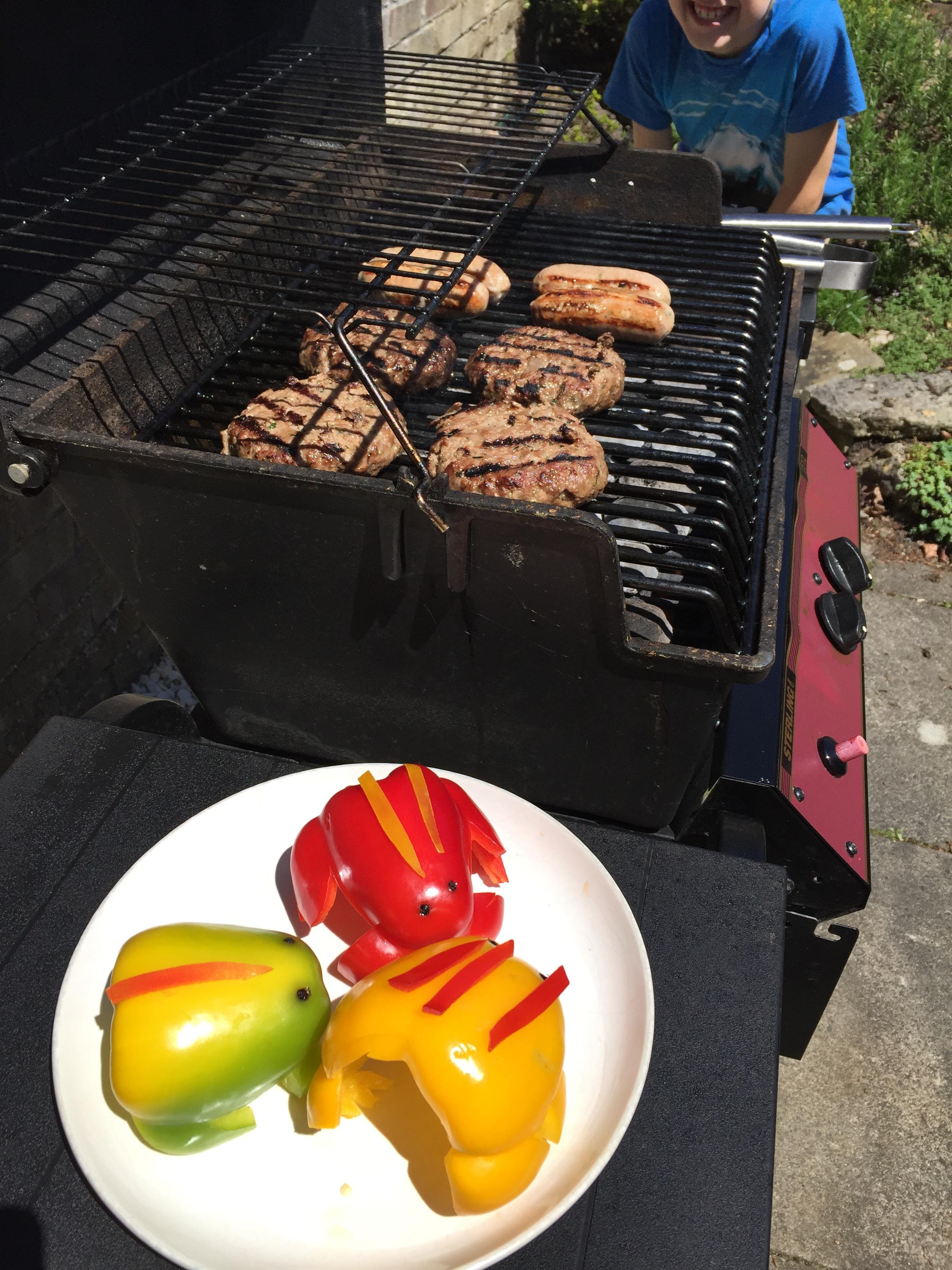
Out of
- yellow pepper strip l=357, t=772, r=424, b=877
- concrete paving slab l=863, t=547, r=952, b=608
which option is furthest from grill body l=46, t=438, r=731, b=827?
concrete paving slab l=863, t=547, r=952, b=608

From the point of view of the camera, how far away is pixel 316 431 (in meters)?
2.09

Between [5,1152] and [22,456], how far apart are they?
46.0 inches

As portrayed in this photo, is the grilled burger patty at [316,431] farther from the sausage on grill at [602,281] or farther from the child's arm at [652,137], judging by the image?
the child's arm at [652,137]

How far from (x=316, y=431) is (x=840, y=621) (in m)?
1.42

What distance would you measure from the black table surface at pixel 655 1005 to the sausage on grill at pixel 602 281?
4.96 ft

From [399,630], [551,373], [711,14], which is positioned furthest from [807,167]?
[399,630]

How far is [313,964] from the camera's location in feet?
4.35

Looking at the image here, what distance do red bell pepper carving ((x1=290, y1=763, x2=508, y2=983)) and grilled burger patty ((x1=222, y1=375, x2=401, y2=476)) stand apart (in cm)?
82

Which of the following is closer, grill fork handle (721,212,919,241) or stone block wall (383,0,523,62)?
grill fork handle (721,212,919,241)

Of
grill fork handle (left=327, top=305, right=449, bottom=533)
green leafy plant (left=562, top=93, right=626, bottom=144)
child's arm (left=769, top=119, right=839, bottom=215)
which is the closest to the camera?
grill fork handle (left=327, top=305, right=449, bottom=533)

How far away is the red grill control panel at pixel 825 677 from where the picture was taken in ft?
6.83

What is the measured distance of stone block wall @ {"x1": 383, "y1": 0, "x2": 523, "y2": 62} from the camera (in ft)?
15.8

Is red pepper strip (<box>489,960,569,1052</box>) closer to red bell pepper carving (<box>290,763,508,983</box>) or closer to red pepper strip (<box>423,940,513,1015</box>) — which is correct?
red pepper strip (<box>423,940,513,1015</box>)

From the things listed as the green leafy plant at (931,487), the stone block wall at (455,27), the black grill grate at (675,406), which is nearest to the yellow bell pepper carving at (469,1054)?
the black grill grate at (675,406)
